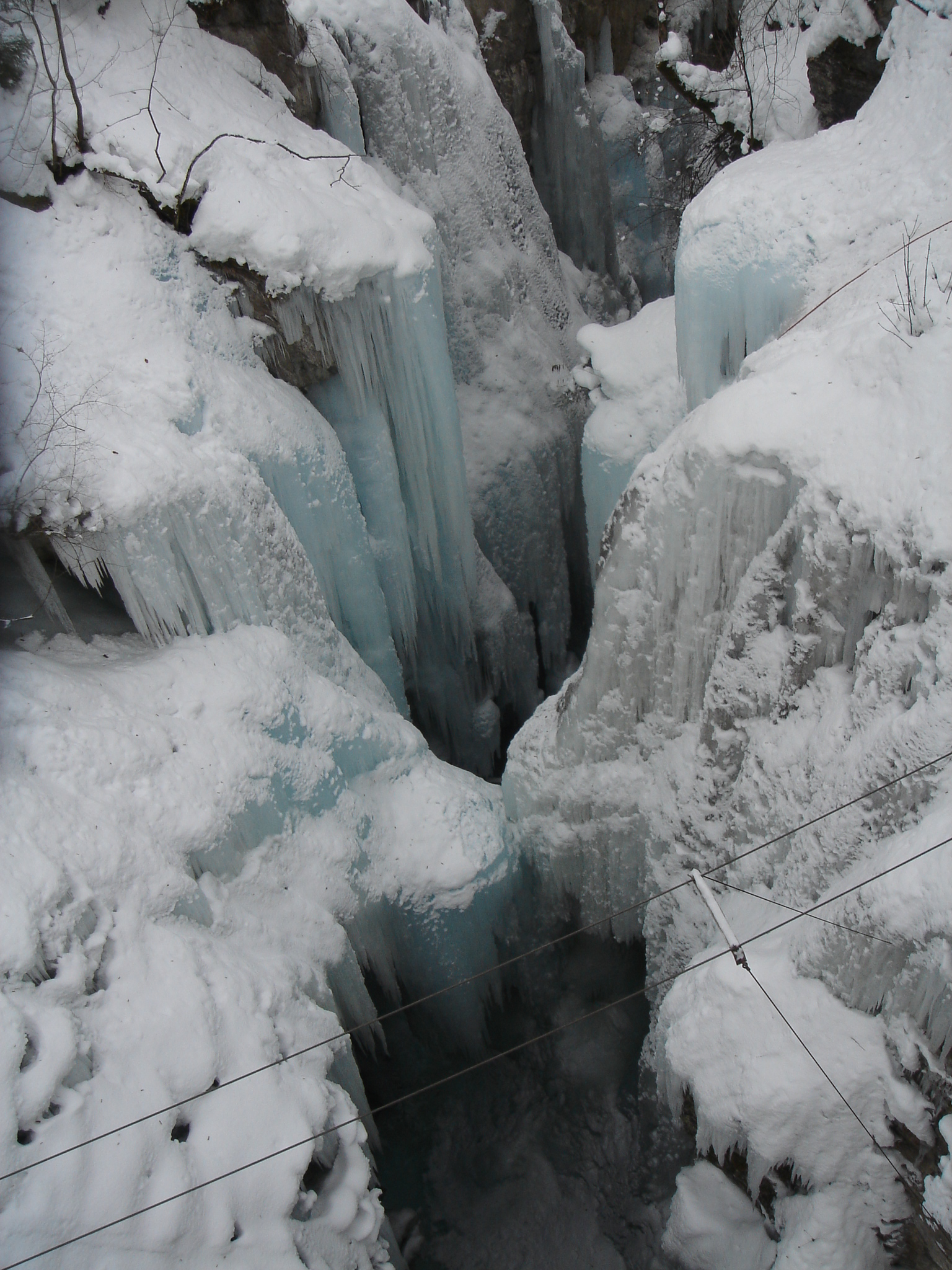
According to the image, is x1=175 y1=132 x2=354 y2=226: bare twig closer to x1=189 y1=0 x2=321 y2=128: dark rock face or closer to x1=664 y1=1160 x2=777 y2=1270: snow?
x1=189 y1=0 x2=321 y2=128: dark rock face

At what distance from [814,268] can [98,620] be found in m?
5.18

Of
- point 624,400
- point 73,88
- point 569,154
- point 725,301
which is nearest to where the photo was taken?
point 73,88

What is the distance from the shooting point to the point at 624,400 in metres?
7.67

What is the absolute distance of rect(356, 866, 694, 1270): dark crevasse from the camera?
581cm

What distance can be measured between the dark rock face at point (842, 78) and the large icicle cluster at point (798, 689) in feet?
3.10

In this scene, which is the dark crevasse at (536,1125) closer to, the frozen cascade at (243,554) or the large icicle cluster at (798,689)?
the large icicle cluster at (798,689)

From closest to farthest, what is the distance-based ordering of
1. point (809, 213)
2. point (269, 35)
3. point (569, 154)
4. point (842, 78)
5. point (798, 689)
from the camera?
Answer: point (798, 689), point (809, 213), point (842, 78), point (269, 35), point (569, 154)

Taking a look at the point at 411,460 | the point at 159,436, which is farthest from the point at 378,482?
the point at 159,436

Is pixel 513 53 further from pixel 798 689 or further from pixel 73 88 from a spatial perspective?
pixel 798 689

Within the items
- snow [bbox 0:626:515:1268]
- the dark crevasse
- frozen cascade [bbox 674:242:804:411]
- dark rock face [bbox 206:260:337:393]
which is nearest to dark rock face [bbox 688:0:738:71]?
frozen cascade [bbox 674:242:804:411]

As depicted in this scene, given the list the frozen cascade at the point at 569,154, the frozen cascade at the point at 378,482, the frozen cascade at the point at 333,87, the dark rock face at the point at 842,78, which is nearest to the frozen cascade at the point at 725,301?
the dark rock face at the point at 842,78

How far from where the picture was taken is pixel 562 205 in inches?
450

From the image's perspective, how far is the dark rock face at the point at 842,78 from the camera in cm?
644

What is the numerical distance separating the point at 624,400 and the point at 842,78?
3086 millimetres
